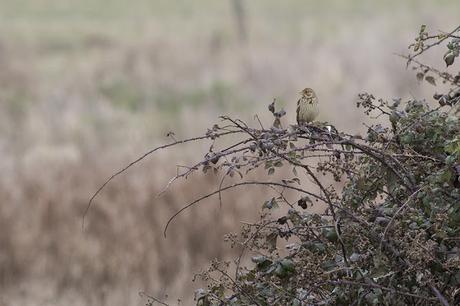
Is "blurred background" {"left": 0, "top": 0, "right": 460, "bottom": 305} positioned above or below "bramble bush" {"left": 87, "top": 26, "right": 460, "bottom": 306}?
above

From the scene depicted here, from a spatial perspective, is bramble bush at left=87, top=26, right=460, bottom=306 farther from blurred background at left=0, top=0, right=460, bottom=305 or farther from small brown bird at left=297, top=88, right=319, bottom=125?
blurred background at left=0, top=0, right=460, bottom=305

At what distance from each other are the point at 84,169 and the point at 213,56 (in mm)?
9966

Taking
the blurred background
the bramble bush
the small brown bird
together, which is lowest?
the bramble bush

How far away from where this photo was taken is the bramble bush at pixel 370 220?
2.17 m

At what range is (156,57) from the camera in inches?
733

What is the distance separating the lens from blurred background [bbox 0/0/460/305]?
7164 mm

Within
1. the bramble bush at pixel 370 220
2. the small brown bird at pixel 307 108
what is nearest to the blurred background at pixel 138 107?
the small brown bird at pixel 307 108

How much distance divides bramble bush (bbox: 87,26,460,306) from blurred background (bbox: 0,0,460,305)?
2.55 metres

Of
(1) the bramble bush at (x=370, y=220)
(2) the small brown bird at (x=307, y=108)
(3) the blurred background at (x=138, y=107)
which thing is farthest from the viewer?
(3) the blurred background at (x=138, y=107)

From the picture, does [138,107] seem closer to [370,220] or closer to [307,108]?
[307,108]

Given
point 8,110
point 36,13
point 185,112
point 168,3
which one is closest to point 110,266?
point 185,112

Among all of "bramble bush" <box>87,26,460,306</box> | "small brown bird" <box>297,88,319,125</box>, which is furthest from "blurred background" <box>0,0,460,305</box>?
"bramble bush" <box>87,26,460,306</box>

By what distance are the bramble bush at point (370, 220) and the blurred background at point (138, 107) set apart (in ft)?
8.36

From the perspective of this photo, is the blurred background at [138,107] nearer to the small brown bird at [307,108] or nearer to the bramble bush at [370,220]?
the small brown bird at [307,108]
